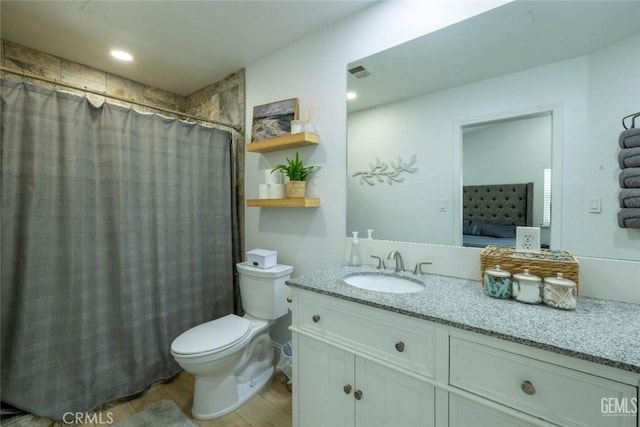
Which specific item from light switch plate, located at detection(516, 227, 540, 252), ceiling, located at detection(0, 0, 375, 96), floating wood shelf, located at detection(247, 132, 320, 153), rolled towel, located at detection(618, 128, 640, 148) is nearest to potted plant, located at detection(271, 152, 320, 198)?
floating wood shelf, located at detection(247, 132, 320, 153)

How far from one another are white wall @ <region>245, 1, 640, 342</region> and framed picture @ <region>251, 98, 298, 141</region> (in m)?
0.08

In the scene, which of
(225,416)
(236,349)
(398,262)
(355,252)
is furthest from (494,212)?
(225,416)

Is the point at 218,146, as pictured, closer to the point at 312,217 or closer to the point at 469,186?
the point at 312,217

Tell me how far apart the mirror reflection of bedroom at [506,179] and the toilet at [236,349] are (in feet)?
3.89

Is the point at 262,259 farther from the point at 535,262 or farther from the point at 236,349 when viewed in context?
the point at 535,262

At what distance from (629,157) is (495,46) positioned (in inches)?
27.8

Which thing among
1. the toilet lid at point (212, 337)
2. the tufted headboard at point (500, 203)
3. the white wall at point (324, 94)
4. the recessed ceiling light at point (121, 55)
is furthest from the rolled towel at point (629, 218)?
the recessed ceiling light at point (121, 55)

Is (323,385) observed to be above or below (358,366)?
below

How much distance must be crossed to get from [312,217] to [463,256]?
950 millimetres

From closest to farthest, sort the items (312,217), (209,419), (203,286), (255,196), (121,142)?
1. (209,419)
2. (121,142)
3. (312,217)
4. (203,286)
5. (255,196)

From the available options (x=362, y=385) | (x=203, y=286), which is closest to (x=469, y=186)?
(x=362, y=385)

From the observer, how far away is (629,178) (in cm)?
102

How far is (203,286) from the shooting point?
212 centimetres

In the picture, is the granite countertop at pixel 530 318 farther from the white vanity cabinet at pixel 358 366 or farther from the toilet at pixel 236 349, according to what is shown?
the toilet at pixel 236 349
